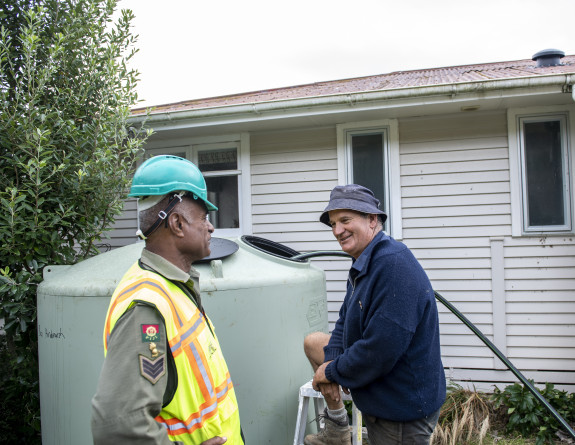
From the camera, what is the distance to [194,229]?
153 centimetres

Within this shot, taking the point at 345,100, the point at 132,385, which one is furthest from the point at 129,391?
the point at 345,100

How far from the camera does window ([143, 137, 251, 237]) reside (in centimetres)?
580

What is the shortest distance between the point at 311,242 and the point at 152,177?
4.09m

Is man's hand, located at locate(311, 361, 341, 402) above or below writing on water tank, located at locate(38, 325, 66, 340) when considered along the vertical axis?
below

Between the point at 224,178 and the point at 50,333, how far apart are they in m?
3.27

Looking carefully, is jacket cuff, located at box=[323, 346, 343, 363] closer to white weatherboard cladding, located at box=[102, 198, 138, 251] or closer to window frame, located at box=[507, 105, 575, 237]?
window frame, located at box=[507, 105, 575, 237]

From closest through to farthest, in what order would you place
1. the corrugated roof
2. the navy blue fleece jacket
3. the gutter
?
the navy blue fleece jacket → the gutter → the corrugated roof

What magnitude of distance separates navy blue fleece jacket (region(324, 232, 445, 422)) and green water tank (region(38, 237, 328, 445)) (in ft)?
3.51

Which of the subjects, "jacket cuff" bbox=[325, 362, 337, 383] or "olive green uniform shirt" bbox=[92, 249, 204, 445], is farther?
"jacket cuff" bbox=[325, 362, 337, 383]

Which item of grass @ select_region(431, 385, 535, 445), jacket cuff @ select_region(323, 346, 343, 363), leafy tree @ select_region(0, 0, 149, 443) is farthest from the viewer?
grass @ select_region(431, 385, 535, 445)

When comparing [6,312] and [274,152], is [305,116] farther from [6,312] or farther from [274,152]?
[6,312]

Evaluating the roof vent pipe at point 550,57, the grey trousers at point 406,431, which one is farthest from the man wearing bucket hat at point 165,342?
the roof vent pipe at point 550,57

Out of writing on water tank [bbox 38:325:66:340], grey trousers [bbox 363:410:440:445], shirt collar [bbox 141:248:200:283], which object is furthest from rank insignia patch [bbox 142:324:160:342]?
writing on water tank [bbox 38:325:66:340]

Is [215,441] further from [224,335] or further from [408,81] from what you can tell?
[408,81]
